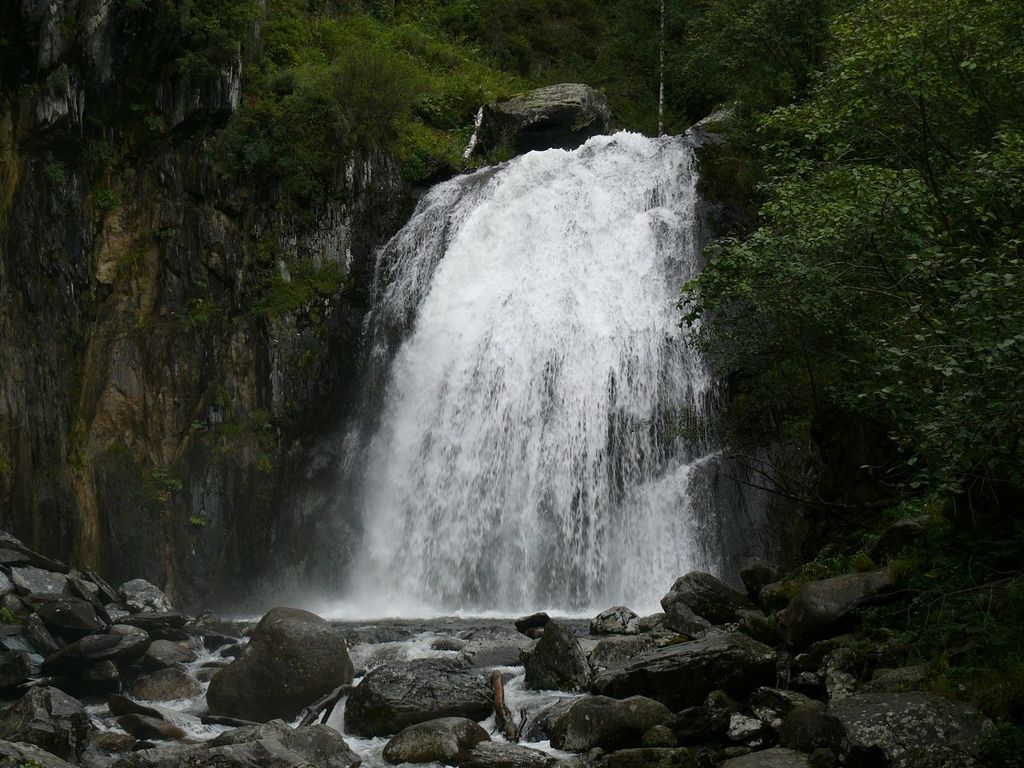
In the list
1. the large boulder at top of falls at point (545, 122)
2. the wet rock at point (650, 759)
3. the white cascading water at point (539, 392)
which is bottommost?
the wet rock at point (650, 759)

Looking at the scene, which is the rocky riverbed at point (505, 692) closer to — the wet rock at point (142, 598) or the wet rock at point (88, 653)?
the wet rock at point (88, 653)

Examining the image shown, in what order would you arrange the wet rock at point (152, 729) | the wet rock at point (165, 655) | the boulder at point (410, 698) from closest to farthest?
the boulder at point (410, 698) → the wet rock at point (152, 729) → the wet rock at point (165, 655)

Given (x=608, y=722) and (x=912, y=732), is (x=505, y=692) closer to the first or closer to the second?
(x=608, y=722)

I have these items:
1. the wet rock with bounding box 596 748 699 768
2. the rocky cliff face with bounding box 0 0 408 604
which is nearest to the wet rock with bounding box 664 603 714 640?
the wet rock with bounding box 596 748 699 768

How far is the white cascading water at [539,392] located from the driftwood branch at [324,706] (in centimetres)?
639

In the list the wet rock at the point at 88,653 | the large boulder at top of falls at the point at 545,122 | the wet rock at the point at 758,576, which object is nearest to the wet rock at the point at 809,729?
the wet rock at the point at 758,576

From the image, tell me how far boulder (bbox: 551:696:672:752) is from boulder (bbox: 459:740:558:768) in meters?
0.43

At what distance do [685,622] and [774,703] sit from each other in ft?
9.63

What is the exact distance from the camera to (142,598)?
1744cm

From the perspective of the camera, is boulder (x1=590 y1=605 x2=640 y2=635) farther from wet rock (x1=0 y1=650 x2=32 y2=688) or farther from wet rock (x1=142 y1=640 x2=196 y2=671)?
wet rock (x1=0 y1=650 x2=32 y2=688)

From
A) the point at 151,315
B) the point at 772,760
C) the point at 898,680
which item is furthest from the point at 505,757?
the point at 151,315

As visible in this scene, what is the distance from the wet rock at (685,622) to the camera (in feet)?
40.0

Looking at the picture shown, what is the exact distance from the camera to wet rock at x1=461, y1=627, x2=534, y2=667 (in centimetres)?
1323

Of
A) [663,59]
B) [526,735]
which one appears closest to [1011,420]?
[526,735]
